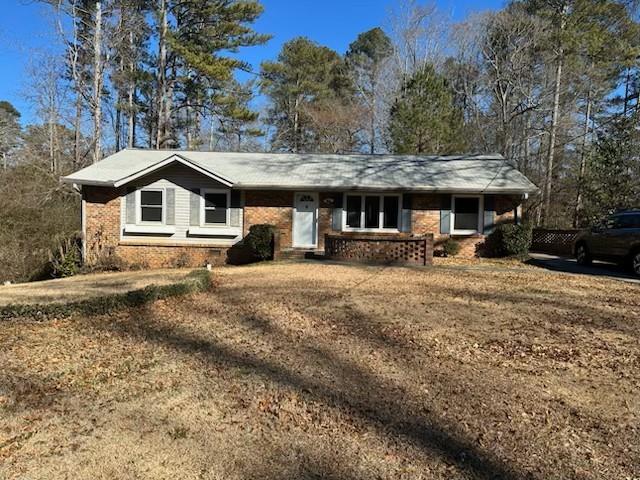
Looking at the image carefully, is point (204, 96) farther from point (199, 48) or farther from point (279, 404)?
point (279, 404)

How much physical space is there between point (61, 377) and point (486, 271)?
10.6 meters

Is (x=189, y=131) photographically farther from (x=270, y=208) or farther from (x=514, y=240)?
(x=514, y=240)

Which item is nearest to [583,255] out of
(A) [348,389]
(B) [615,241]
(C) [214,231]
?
(B) [615,241]

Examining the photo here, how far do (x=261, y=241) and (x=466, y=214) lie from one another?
7276mm

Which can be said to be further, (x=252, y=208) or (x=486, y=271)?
(x=252, y=208)

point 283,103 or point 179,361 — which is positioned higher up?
point 283,103

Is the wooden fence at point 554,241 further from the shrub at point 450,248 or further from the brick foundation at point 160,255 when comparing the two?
the brick foundation at point 160,255

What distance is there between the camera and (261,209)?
16531mm

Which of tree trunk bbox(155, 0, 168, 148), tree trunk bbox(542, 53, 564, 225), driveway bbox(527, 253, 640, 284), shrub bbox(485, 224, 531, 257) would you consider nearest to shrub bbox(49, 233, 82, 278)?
tree trunk bbox(155, 0, 168, 148)

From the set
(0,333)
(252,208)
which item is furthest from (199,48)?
(0,333)

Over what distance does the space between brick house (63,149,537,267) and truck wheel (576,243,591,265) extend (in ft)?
7.82

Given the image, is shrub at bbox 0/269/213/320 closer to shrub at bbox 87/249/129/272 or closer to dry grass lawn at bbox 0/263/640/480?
dry grass lawn at bbox 0/263/640/480

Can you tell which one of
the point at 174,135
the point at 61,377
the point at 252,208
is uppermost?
the point at 174,135

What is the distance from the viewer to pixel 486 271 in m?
12.6
